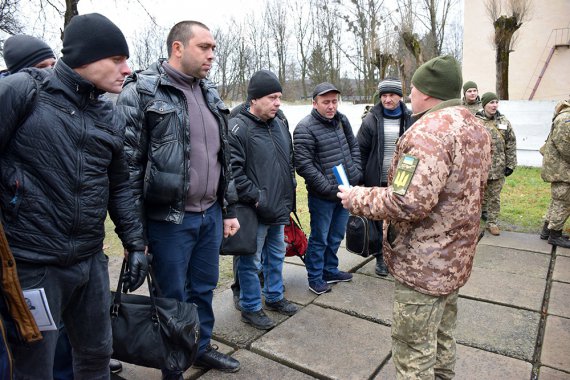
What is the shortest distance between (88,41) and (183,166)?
817 millimetres

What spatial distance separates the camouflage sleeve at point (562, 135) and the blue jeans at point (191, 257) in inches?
185

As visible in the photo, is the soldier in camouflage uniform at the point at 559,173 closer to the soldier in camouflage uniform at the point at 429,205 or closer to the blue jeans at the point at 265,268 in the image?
the blue jeans at the point at 265,268

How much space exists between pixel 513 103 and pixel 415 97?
10.8 meters

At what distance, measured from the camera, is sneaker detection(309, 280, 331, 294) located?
402 centimetres

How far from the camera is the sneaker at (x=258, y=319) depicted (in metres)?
3.36

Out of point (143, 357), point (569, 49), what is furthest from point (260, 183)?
point (569, 49)

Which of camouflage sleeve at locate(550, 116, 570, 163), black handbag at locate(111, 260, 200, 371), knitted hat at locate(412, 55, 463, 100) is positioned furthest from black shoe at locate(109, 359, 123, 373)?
camouflage sleeve at locate(550, 116, 570, 163)

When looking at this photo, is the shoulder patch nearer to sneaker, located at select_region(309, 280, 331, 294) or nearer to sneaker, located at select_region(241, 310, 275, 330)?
sneaker, located at select_region(241, 310, 275, 330)

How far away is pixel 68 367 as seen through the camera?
2.48m

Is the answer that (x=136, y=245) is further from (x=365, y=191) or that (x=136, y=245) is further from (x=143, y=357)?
(x=365, y=191)

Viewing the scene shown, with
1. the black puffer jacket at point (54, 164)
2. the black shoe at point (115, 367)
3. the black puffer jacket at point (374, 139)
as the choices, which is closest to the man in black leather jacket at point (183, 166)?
the black puffer jacket at point (54, 164)

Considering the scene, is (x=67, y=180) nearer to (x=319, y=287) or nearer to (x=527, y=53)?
(x=319, y=287)

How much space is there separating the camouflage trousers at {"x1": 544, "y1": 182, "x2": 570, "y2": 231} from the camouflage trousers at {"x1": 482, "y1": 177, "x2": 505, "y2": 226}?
26.5 inches

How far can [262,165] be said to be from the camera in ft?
11.0
